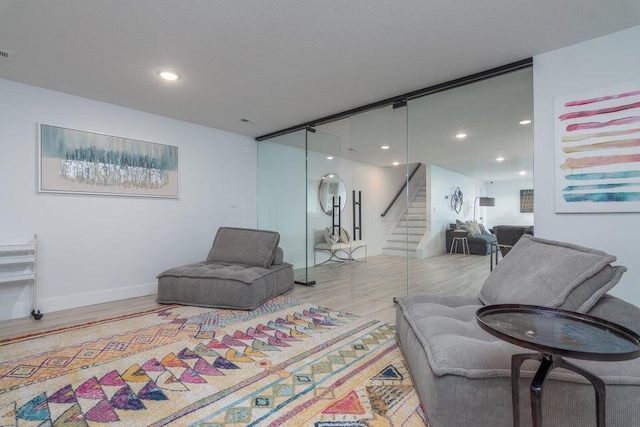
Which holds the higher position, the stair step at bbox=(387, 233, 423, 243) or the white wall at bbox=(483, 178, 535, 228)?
the white wall at bbox=(483, 178, 535, 228)

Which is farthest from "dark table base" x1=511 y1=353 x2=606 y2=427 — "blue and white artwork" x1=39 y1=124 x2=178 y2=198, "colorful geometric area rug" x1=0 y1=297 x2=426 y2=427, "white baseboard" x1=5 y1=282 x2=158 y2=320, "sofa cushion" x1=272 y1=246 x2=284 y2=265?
"blue and white artwork" x1=39 y1=124 x2=178 y2=198

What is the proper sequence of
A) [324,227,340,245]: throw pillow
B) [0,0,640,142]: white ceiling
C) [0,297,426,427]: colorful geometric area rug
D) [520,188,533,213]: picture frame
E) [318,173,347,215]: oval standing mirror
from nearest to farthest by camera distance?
[0,297,426,427]: colorful geometric area rug, [0,0,640,142]: white ceiling, [520,188,533,213]: picture frame, [318,173,347,215]: oval standing mirror, [324,227,340,245]: throw pillow

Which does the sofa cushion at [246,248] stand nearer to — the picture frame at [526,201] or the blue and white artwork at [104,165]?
the blue and white artwork at [104,165]

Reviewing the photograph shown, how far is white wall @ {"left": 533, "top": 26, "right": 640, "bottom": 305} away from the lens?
7.11 ft

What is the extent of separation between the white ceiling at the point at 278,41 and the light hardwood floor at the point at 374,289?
2.08 metres

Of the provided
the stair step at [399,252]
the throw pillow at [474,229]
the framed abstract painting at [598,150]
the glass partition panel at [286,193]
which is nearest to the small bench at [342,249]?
the glass partition panel at [286,193]

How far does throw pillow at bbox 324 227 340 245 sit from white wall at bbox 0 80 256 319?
5.16 ft

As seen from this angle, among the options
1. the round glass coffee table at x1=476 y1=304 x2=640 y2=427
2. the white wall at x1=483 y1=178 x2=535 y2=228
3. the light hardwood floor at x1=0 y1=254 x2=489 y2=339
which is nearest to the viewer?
the round glass coffee table at x1=476 y1=304 x2=640 y2=427

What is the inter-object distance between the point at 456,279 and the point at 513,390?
2.61 metres

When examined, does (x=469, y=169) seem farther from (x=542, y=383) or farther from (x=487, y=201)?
(x=542, y=383)

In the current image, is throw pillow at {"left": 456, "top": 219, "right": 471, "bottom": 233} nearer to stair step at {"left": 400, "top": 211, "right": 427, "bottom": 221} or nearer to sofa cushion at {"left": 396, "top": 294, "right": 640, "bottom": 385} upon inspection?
stair step at {"left": 400, "top": 211, "right": 427, "bottom": 221}

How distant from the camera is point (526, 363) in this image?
4.58 feet

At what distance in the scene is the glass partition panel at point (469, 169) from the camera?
9.49 feet

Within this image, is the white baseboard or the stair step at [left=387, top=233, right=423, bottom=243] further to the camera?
the stair step at [left=387, top=233, right=423, bottom=243]
